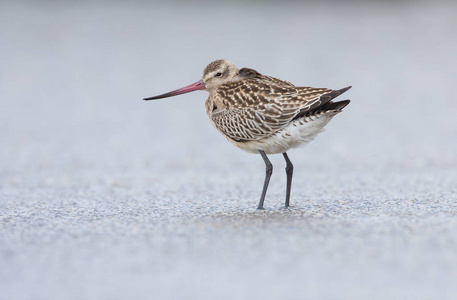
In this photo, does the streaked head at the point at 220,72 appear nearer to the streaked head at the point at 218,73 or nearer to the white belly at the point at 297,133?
the streaked head at the point at 218,73

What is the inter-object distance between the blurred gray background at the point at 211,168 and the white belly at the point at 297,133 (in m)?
0.50

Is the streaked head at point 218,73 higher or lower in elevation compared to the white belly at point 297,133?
higher

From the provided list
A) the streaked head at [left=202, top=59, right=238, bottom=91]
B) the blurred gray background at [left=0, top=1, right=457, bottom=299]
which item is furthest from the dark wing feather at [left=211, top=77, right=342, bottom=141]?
the blurred gray background at [left=0, top=1, right=457, bottom=299]

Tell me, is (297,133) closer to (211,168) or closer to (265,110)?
(265,110)

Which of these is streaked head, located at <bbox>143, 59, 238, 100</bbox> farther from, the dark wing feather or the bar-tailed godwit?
the dark wing feather

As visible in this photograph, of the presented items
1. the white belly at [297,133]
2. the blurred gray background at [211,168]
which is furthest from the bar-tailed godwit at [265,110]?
the blurred gray background at [211,168]

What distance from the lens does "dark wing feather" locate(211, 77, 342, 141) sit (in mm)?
6016

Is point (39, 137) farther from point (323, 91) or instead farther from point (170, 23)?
point (170, 23)

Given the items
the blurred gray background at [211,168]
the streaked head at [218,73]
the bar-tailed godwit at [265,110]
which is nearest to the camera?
the blurred gray background at [211,168]

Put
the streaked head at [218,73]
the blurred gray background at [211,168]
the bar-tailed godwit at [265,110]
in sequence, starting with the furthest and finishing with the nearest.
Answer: the streaked head at [218,73], the bar-tailed godwit at [265,110], the blurred gray background at [211,168]

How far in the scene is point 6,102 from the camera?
A: 11.5 m

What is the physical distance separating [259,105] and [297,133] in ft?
1.41

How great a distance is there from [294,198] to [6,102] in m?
6.26

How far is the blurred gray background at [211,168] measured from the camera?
4.23 meters
